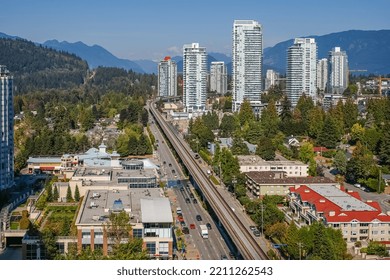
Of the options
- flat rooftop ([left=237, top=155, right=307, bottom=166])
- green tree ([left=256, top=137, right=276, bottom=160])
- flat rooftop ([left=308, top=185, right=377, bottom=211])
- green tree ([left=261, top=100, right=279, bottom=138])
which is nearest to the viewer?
flat rooftop ([left=308, top=185, right=377, bottom=211])

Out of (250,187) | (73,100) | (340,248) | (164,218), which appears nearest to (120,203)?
(164,218)

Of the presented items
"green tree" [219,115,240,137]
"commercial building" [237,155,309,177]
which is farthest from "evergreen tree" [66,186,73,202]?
"green tree" [219,115,240,137]

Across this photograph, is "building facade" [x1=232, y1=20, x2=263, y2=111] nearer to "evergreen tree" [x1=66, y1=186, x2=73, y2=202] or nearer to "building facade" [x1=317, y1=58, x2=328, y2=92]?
"building facade" [x1=317, y1=58, x2=328, y2=92]

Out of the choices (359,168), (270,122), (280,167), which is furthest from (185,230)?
(270,122)

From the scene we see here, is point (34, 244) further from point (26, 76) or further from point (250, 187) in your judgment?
point (26, 76)

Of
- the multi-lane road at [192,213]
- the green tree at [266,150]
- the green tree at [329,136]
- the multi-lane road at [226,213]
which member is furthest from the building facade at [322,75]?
the green tree at [266,150]

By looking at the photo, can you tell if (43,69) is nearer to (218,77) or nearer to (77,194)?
(218,77)

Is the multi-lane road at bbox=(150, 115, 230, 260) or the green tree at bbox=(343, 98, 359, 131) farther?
the green tree at bbox=(343, 98, 359, 131)
